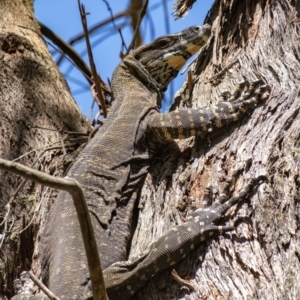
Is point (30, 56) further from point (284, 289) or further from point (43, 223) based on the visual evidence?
point (284, 289)

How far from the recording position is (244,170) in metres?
4.82

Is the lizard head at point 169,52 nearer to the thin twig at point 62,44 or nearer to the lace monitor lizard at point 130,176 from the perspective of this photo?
the lace monitor lizard at point 130,176

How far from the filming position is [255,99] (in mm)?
5461

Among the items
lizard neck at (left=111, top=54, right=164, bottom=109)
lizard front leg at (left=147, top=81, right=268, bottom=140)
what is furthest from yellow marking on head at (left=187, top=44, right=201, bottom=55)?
lizard front leg at (left=147, top=81, right=268, bottom=140)

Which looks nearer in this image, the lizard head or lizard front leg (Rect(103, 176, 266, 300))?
lizard front leg (Rect(103, 176, 266, 300))

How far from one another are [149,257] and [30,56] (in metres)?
3.24

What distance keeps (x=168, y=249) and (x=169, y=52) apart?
300 centimetres

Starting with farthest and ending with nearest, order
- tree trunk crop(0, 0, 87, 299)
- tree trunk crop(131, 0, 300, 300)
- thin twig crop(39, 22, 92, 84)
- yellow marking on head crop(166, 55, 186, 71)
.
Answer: thin twig crop(39, 22, 92, 84) < yellow marking on head crop(166, 55, 186, 71) < tree trunk crop(0, 0, 87, 299) < tree trunk crop(131, 0, 300, 300)

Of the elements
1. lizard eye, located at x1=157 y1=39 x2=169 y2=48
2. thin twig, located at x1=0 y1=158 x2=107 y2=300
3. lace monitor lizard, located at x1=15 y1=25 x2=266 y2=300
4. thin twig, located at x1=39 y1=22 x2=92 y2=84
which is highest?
thin twig, located at x1=39 y1=22 x2=92 y2=84

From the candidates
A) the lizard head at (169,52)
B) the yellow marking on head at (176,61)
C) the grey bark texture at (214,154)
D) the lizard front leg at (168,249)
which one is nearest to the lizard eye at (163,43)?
the lizard head at (169,52)

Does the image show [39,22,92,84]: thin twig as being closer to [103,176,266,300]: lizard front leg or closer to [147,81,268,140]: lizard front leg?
[147,81,268,140]: lizard front leg

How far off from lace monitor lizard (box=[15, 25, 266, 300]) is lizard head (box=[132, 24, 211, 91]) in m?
0.01

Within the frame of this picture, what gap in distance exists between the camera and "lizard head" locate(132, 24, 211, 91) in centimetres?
681

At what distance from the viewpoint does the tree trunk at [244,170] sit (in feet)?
13.7
